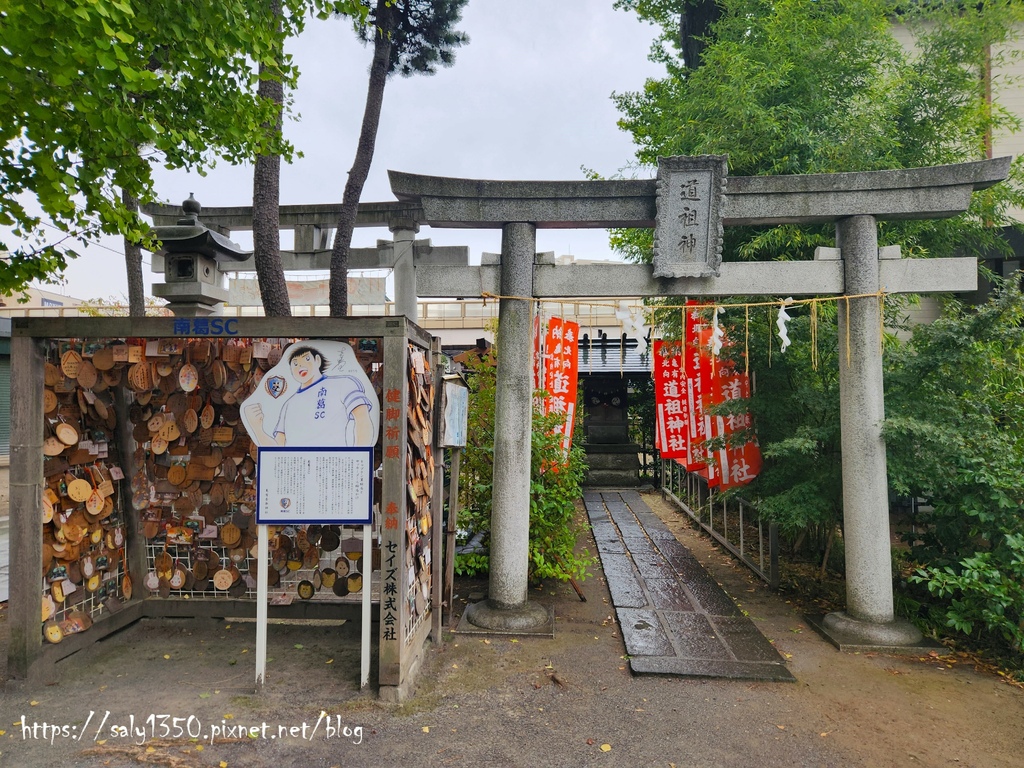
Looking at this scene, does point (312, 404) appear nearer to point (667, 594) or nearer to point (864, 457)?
point (667, 594)

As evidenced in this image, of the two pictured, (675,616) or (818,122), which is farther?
(818,122)

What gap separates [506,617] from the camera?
236 inches

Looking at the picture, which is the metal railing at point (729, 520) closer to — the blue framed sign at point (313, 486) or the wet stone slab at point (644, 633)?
the wet stone slab at point (644, 633)

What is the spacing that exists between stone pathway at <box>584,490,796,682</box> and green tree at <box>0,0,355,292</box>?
19.9 feet

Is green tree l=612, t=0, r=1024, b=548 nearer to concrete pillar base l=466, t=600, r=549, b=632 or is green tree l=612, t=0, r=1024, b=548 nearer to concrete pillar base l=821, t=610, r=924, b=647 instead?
concrete pillar base l=821, t=610, r=924, b=647

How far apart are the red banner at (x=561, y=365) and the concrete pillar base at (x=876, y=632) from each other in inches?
163

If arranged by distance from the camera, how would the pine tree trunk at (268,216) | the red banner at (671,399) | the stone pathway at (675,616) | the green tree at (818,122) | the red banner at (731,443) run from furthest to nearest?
the red banner at (671,399)
the pine tree trunk at (268,216)
the red banner at (731,443)
the green tree at (818,122)
the stone pathway at (675,616)

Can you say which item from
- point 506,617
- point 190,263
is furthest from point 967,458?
point 190,263

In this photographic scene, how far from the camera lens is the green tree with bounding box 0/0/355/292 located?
381 centimetres

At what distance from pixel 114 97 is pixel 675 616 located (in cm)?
711

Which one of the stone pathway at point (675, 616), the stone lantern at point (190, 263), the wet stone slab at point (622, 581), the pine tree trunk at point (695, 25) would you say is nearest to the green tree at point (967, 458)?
the stone pathway at point (675, 616)

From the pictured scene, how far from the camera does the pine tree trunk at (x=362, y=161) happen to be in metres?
8.91

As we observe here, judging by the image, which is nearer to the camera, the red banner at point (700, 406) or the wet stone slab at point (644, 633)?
the wet stone slab at point (644, 633)

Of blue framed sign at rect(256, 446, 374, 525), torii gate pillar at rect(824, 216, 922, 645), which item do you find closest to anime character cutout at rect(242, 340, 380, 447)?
blue framed sign at rect(256, 446, 374, 525)
